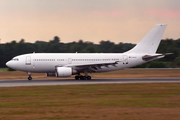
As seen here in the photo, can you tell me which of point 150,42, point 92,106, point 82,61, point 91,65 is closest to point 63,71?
point 91,65

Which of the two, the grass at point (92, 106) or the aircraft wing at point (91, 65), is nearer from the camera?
Answer: the grass at point (92, 106)

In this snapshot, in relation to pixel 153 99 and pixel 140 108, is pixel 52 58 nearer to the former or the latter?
pixel 153 99

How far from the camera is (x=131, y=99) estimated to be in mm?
22484

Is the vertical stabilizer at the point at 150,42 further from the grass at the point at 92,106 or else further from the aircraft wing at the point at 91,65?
the grass at the point at 92,106

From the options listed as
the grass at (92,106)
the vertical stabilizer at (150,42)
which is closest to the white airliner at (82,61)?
the vertical stabilizer at (150,42)

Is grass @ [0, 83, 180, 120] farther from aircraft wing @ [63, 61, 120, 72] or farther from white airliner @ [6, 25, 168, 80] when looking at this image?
white airliner @ [6, 25, 168, 80]

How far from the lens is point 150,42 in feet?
150

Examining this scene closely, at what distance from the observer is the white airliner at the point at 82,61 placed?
135ft

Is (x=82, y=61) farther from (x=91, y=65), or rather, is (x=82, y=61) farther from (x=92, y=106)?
(x=92, y=106)

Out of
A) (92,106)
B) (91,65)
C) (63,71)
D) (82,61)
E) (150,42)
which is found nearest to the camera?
(92,106)

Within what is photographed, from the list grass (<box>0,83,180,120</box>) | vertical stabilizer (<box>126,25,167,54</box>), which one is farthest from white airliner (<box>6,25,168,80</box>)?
grass (<box>0,83,180,120</box>)

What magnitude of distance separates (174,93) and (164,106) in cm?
663

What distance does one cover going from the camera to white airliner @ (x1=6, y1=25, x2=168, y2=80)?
4128 cm

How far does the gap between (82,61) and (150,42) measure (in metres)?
Result: 9.56
